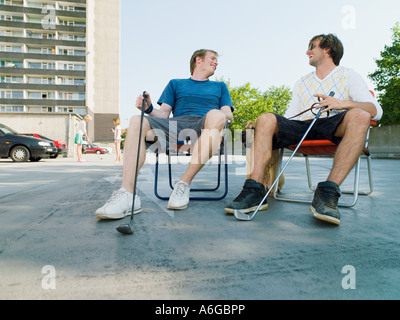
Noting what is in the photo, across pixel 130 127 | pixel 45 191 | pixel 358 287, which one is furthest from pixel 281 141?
pixel 45 191

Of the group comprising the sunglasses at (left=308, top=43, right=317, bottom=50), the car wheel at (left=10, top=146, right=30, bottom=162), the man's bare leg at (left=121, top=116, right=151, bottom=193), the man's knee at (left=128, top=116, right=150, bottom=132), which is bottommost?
the car wheel at (left=10, top=146, right=30, bottom=162)

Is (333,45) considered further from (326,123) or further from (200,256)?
(200,256)

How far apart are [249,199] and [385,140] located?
19476 mm

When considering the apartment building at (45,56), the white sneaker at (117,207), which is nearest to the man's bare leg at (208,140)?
the white sneaker at (117,207)

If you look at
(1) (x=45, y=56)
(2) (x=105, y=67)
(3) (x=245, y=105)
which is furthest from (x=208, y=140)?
A: (2) (x=105, y=67)

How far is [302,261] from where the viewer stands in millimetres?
1343

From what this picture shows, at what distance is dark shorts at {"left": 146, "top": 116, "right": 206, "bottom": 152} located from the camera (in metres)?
2.70

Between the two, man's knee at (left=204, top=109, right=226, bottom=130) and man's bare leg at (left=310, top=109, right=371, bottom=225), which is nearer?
man's bare leg at (left=310, top=109, right=371, bottom=225)

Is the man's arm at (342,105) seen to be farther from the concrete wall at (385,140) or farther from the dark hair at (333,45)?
the concrete wall at (385,140)

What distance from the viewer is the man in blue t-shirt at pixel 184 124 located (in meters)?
2.35

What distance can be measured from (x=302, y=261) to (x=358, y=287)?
267 mm

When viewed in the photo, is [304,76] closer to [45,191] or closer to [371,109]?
[371,109]

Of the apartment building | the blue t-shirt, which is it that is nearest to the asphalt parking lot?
the blue t-shirt

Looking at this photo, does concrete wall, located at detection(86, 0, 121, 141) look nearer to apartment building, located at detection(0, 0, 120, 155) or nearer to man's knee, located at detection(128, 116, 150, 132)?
apartment building, located at detection(0, 0, 120, 155)
